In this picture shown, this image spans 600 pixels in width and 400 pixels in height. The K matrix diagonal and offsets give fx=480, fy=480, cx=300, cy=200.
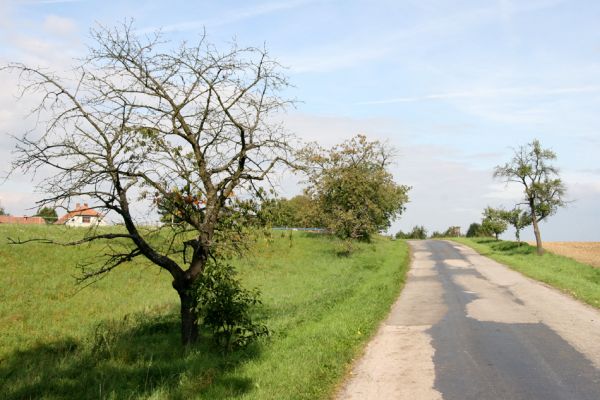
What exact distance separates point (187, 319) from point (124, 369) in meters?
1.71

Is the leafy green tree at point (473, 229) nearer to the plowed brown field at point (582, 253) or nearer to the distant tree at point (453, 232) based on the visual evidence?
the distant tree at point (453, 232)

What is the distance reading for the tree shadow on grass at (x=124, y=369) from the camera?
8484mm

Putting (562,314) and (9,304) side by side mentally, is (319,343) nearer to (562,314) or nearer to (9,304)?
(562,314)

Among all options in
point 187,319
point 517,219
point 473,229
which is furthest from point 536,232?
point 473,229

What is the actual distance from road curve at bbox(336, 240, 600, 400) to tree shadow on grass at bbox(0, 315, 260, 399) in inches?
95.7

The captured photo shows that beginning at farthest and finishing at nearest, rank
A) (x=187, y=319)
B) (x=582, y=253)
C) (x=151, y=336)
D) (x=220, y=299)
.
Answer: (x=582, y=253) < (x=151, y=336) < (x=187, y=319) < (x=220, y=299)

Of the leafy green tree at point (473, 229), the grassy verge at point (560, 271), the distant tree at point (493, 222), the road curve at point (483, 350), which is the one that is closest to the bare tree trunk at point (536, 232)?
the grassy verge at point (560, 271)

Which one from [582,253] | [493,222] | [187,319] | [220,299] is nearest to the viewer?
[220,299]

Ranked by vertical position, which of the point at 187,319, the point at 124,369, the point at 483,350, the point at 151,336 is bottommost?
the point at 124,369

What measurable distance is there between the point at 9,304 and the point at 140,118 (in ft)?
35.0

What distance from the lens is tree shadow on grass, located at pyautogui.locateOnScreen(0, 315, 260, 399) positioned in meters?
8.48

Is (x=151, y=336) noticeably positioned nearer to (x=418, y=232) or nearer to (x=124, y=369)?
(x=124, y=369)

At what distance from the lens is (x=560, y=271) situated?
26.9m

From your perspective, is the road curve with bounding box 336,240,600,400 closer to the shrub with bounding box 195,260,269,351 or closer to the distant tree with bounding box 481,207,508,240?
the shrub with bounding box 195,260,269,351
